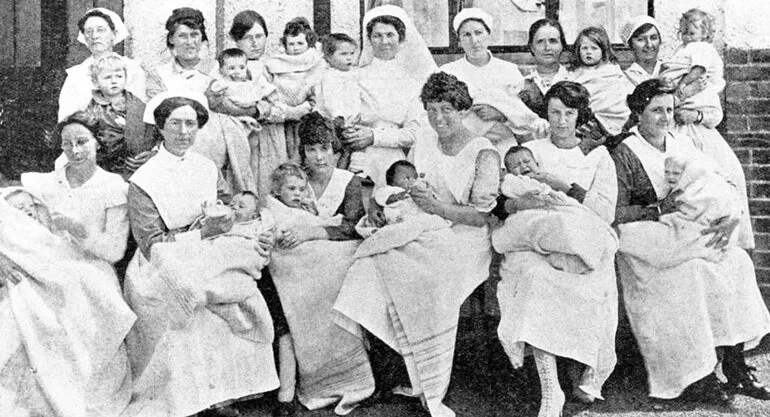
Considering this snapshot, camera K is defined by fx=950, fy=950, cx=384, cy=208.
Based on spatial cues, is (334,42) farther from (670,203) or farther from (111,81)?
(670,203)

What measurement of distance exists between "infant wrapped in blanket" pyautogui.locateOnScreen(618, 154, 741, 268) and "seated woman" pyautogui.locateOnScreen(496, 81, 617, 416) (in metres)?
0.19

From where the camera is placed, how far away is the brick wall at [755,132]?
577 cm

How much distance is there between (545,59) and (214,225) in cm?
216

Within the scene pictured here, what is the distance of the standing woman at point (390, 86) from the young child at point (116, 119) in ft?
3.56

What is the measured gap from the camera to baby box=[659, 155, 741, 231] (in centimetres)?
461

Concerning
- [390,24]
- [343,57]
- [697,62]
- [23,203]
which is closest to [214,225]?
[23,203]

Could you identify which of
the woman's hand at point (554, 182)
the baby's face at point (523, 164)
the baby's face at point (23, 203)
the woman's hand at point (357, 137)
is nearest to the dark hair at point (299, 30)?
the woman's hand at point (357, 137)

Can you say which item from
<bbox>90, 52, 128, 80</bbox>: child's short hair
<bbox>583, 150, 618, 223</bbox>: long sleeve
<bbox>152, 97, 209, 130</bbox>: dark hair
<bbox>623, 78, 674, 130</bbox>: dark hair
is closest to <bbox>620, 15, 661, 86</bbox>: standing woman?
<bbox>623, 78, 674, 130</bbox>: dark hair

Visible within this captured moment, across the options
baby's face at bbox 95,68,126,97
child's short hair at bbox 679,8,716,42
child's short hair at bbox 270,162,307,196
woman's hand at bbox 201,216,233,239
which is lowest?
woman's hand at bbox 201,216,233,239

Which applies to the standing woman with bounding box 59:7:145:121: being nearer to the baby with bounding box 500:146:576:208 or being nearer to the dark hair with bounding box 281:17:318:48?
the dark hair with bounding box 281:17:318:48

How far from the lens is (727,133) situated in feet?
19.2

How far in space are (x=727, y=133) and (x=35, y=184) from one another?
4.02 meters

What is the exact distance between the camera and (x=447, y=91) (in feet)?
15.2

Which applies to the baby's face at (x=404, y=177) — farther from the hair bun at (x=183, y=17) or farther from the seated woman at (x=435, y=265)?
the hair bun at (x=183, y=17)
